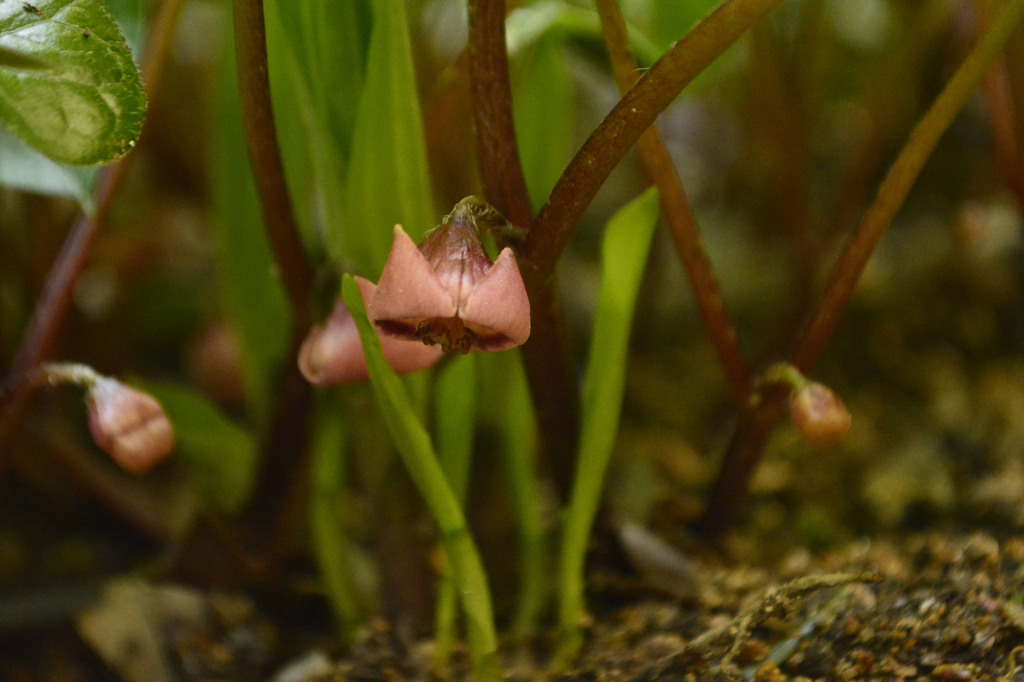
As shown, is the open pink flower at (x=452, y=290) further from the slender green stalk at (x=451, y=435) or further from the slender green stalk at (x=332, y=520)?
the slender green stalk at (x=332, y=520)

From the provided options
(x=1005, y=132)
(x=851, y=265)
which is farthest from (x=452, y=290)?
(x=1005, y=132)

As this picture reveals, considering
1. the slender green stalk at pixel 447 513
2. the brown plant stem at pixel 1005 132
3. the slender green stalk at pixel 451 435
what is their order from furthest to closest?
the brown plant stem at pixel 1005 132 → the slender green stalk at pixel 451 435 → the slender green stalk at pixel 447 513

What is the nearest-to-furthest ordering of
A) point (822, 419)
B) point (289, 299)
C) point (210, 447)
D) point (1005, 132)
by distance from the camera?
point (822, 419) → point (289, 299) → point (210, 447) → point (1005, 132)

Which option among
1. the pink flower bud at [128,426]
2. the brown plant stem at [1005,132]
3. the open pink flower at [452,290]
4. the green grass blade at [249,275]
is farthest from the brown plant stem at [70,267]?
the brown plant stem at [1005,132]

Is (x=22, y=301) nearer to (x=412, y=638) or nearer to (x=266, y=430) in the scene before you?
(x=266, y=430)

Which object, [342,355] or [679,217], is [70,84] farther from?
[679,217]
